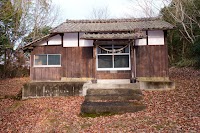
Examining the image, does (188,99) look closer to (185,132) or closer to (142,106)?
(142,106)

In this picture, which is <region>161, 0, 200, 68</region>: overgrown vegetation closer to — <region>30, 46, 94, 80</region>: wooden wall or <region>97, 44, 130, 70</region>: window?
<region>97, 44, 130, 70</region>: window

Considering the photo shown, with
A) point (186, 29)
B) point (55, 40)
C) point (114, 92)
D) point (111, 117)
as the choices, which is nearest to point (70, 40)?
point (55, 40)

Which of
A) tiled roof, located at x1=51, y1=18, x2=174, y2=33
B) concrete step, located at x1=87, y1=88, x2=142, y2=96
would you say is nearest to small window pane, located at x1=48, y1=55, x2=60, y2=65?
tiled roof, located at x1=51, y1=18, x2=174, y2=33

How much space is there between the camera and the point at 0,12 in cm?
1658

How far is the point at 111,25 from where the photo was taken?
1480 cm

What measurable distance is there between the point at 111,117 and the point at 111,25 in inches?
335

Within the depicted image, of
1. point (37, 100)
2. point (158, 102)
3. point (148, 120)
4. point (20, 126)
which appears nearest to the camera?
point (148, 120)

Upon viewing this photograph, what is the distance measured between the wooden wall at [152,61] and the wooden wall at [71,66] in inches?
137

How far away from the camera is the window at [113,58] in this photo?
1334 centimetres

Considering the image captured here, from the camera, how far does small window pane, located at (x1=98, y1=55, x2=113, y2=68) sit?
1342cm

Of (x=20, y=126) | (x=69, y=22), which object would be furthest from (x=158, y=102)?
(x=69, y=22)

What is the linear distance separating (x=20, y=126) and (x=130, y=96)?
5787 mm

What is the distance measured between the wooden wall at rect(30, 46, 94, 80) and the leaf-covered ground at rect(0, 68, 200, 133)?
2.26 m

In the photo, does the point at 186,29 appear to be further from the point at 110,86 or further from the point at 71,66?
the point at 71,66
